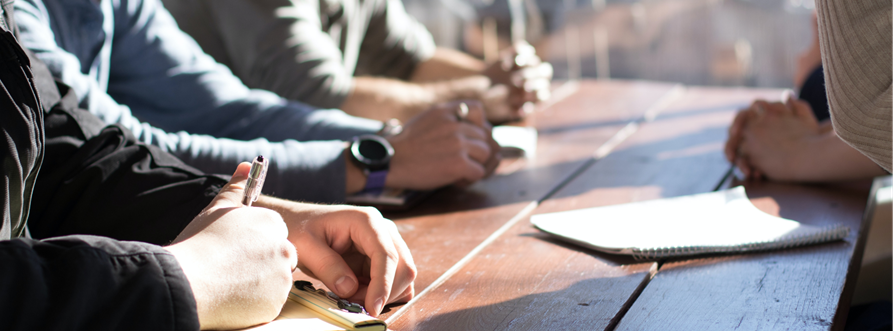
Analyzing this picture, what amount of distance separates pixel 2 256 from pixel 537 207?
2.29 feet

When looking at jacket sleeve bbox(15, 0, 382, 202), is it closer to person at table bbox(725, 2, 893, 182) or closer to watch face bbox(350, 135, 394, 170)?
watch face bbox(350, 135, 394, 170)

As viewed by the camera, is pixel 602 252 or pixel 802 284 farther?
pixel 602 252

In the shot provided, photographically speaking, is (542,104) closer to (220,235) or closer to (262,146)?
(262,146)

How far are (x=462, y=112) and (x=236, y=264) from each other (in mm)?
704

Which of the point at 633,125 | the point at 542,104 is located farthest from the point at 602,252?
the point at 542,104

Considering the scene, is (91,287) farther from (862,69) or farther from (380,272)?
(862,69)

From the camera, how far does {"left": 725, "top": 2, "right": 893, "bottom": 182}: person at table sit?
2.02ft

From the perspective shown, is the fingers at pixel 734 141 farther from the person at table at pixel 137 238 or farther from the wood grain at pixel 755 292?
the person at table at pixel 137 238

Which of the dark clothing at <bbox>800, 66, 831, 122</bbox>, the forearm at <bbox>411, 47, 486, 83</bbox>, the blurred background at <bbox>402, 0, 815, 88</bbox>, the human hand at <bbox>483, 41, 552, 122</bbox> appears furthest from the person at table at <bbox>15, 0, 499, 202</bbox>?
the blurred background at <bbox>402, 0, 815, 88</bbox>

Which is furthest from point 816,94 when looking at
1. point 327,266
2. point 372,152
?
point 327,266

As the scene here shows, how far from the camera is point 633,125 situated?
161 cm

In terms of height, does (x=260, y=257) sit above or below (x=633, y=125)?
above

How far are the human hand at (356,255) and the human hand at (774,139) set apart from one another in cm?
74

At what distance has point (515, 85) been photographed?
5.78ft
